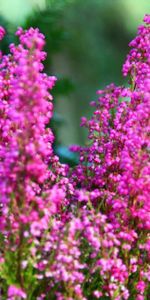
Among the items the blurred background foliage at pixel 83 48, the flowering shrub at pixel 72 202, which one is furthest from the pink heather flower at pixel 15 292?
the blurred background foliage at pixel 83 48

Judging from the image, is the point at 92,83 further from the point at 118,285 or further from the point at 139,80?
the point at 118,285

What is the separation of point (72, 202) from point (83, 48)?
4157mm

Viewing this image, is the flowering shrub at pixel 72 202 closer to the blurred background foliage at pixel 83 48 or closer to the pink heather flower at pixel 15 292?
the pink heather flower at pixel 15 292

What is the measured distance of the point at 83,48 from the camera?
311 inches

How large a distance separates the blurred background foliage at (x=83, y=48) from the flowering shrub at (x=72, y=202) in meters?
3.59

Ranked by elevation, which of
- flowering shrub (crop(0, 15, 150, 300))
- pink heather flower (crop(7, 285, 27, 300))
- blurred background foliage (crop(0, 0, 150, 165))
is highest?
blurred background foliage (crop(0, 0, 150, 165))

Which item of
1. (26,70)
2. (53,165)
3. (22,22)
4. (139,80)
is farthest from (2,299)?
(22,22)

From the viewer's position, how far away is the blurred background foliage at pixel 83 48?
25.5ft

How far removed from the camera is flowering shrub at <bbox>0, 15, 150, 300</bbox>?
2926mm

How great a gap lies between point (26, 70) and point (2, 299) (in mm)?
1312

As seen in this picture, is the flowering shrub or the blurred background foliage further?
the blurred background foliage

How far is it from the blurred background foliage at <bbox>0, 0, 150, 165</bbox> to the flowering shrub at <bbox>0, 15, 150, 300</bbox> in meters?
3.59

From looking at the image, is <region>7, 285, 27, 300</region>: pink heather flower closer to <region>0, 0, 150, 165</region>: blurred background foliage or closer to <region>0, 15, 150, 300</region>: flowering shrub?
<region>0, 15, 150, 300</region>: flowering shrub

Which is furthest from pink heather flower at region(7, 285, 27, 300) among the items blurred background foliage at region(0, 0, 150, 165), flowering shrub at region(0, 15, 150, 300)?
blurred background foliage at region(0, 0, 150, 165)
